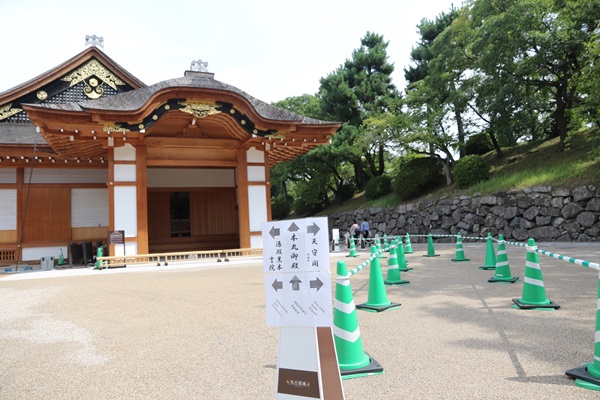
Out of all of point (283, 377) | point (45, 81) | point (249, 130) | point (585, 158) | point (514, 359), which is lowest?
point (514, 359)

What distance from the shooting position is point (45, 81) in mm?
15492

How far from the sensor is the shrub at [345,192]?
2959cm

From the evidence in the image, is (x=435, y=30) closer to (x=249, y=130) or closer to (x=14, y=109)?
(x=249, y=130)

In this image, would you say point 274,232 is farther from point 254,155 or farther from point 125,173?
point 254,155

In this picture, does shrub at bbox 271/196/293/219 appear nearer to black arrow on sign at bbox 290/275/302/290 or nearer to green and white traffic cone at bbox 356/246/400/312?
green and white traffic cone at bbox 356/246/400/312

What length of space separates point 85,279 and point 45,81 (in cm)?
980

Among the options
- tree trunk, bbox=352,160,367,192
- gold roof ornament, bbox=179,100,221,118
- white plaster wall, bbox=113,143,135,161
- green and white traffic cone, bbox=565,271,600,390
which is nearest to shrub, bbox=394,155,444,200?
tree trunk, bbox=352,160,367,192

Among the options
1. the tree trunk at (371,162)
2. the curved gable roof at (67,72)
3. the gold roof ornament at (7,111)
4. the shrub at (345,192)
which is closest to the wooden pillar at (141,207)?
the curved gable roof at (67,72)

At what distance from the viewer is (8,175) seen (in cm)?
1430

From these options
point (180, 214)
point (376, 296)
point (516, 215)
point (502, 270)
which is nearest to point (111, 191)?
point (180, 214)

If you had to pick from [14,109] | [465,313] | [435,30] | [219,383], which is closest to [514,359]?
[465,313]

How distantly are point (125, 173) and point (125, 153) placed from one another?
25.5 inches

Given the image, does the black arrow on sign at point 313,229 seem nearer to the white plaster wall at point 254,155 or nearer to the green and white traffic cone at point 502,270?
the green and white traffic cone at point 502,270

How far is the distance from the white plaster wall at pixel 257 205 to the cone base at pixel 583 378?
1154 centimetres
